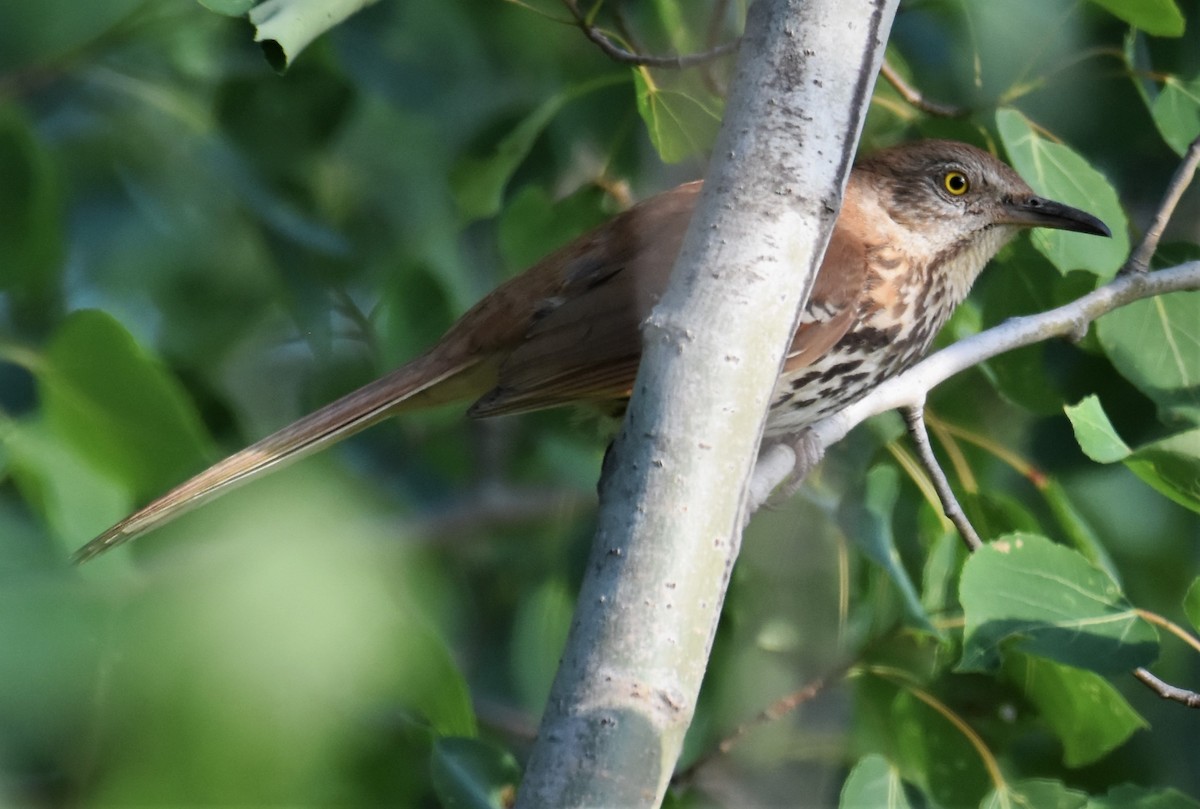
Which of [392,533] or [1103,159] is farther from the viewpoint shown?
[1103,159]

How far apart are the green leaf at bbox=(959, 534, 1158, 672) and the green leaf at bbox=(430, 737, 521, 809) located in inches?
29.8

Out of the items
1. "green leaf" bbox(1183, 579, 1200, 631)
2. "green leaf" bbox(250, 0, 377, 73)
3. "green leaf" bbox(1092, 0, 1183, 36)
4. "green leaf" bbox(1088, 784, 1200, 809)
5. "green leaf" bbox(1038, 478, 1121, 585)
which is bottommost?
"green leaf" bbox(1088, 784, 1200, 809)

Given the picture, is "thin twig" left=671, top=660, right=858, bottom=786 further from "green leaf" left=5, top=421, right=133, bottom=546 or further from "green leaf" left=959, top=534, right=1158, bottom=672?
"green leaf" left=5, top=421, right=133, bottom=546

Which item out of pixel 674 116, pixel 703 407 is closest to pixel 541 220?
pixel 674 116

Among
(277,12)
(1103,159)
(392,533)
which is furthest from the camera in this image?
(1103,159)

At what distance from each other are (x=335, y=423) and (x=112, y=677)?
109 cm

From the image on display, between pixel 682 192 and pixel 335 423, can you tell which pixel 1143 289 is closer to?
pixel 682 192

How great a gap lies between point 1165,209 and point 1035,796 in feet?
3.68

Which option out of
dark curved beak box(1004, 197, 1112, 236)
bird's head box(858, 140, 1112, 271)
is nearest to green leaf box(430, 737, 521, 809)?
dark curved beak box(1004, 197, 1112, 236)

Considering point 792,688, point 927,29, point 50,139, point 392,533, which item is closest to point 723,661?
point 792,688

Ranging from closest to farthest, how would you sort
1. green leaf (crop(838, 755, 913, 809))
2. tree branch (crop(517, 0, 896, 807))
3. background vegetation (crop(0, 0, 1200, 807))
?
tree branch (crop(517, 0, 896, 807)) → background vegetation (crop(0, 0, 1200, 807)) → green leaf (crop(838, 755, 913, 809))

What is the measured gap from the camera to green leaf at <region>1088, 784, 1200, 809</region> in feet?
7.01

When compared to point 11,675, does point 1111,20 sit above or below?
above

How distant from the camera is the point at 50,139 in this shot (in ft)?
10.1
